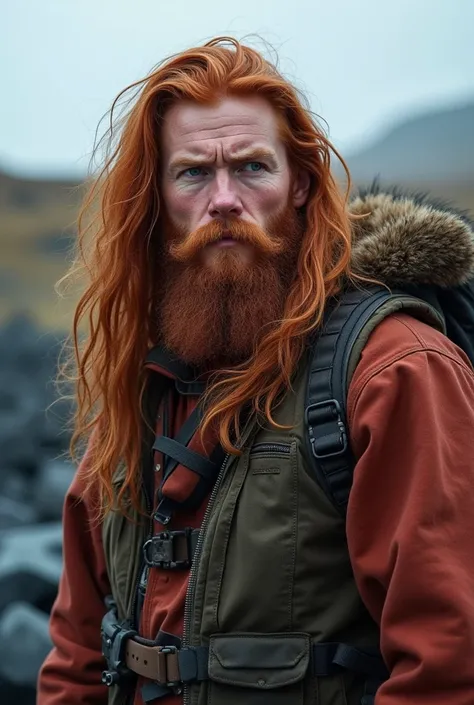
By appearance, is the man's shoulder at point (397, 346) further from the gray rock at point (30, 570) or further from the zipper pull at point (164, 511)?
the gray rock at point (30, 570)

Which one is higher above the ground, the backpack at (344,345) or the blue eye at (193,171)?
the blue eye at (193,171)

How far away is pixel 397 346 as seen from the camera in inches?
63.8

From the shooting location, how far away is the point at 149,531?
77.6 inches

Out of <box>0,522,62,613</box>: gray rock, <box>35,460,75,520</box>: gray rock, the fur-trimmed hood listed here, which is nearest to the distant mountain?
<box>35,460,75,520</box>: gray rock

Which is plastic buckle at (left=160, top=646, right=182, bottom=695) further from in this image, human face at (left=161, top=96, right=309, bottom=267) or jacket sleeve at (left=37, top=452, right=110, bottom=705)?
human face at (left=161, top=96, right=309, bottom=267)

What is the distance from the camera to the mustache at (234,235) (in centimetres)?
193

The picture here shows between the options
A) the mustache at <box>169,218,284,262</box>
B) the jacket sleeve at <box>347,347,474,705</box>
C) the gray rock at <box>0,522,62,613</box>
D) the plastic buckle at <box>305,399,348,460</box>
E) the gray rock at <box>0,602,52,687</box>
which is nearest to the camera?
the jacket sleeve at <box>347,347,474,705</box>

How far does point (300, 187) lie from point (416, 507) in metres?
0.89

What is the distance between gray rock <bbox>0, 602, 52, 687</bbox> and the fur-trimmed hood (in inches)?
75.5

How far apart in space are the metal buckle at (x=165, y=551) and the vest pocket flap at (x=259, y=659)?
204 millimetres

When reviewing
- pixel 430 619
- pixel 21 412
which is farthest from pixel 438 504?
pixel 21 412

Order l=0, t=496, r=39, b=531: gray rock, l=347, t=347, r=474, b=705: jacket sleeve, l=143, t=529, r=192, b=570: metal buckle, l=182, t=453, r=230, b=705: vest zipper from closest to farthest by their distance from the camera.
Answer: l=347, t=347, r=474, b=705: jacket sleeve, l=182, t=453, r=230, b=705: vest zipper, l=143, t=529, r=192, b=570: metal buckle, l=0, t=496, r=39, b=531: gray rock

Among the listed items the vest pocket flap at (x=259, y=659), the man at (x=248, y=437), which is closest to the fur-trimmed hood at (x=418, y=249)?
the man at (x=248, y=437)

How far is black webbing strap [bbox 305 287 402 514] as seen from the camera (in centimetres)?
161
